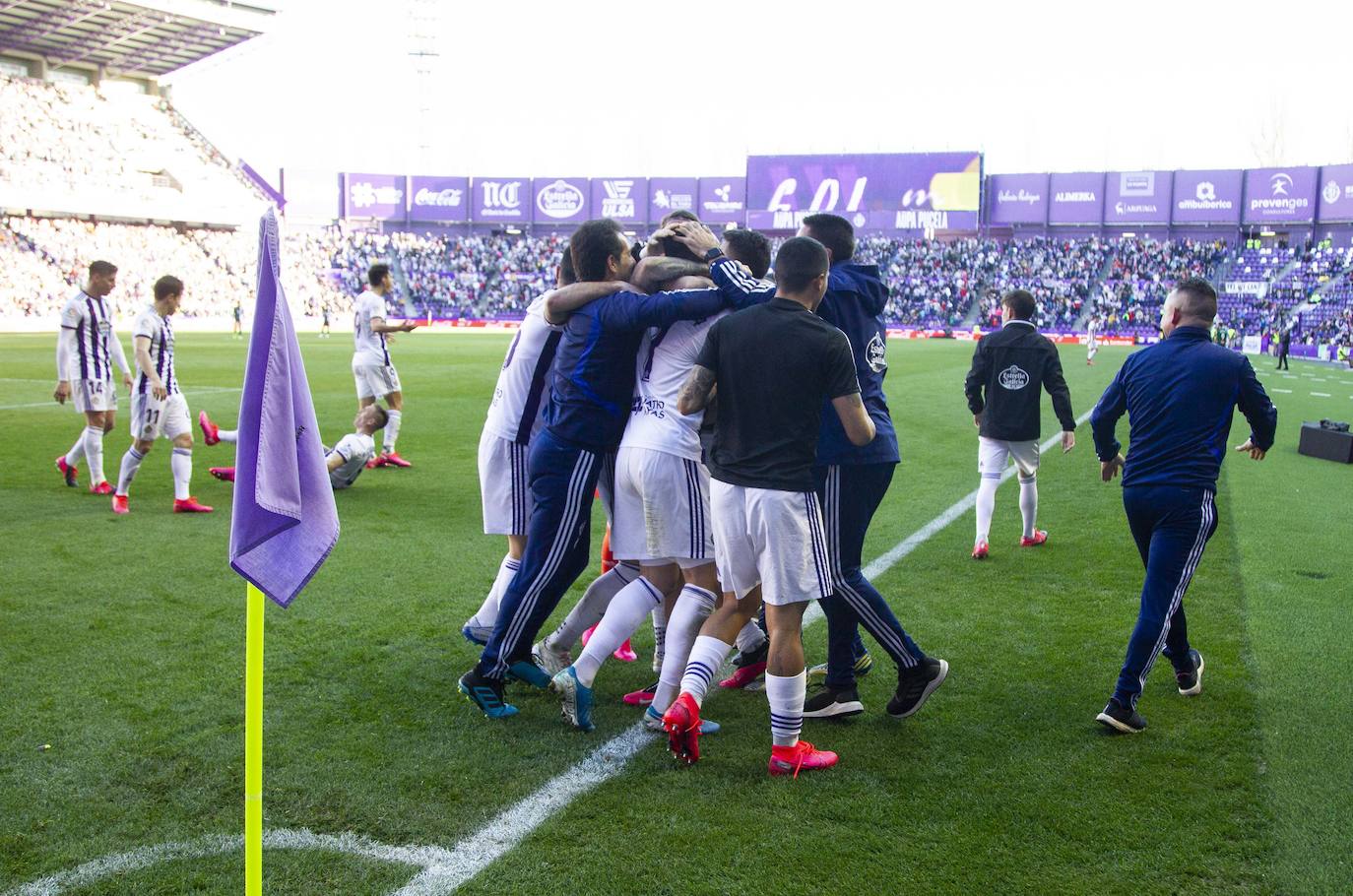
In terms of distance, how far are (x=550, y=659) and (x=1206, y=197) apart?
6606 centimetres

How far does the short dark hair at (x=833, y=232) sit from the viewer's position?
4.72 meters

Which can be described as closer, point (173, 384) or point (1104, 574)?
point (1104, 574)

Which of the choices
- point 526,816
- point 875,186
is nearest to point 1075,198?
point 875,186

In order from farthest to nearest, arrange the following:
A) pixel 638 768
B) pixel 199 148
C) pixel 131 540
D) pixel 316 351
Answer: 1. pixel 199 148
2. pixel 316 351
3. pixel 131 540
4. pixel 638 768

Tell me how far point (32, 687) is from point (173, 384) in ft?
15.7

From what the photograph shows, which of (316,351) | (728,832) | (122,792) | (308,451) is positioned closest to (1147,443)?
(728,832)

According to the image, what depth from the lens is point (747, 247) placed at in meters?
4.69

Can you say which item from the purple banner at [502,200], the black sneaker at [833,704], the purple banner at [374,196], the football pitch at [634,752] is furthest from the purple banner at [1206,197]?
the black sneaker at [833,704]

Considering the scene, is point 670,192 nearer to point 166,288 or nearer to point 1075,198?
point 1075,198

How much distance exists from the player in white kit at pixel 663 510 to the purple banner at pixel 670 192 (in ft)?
223

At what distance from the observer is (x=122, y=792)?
381 cm

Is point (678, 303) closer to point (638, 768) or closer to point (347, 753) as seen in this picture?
point (638, 768)

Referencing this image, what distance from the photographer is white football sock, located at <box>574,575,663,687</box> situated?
459 cm

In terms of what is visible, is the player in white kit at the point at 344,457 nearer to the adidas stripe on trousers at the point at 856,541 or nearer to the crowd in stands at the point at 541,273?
the adidas stripe on trousers at the point at 856,541
